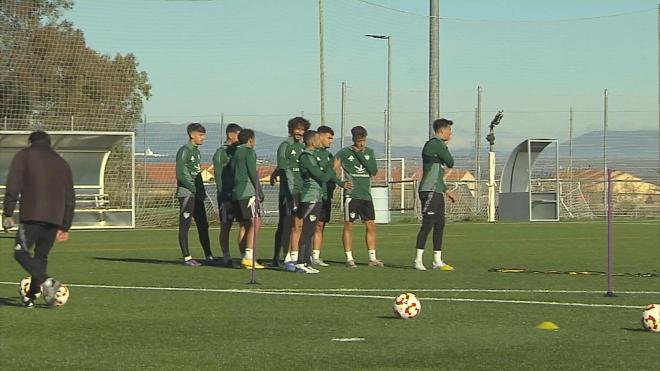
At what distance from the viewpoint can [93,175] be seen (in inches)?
1366

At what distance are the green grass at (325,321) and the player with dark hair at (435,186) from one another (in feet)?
1.76

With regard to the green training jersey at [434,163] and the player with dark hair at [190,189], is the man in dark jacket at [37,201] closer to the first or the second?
the player with dark hair at [190,189]

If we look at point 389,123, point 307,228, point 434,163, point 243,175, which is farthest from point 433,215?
point 389,123

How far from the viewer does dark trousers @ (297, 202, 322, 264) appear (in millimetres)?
17719

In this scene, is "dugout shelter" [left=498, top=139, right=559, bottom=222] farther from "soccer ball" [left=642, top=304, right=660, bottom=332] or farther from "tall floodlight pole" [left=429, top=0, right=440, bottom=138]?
"soccer ball" [left=642, top=304, right=660, bottom=332]

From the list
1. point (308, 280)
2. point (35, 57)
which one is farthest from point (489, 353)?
point (35, 57)

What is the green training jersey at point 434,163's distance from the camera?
729 inches

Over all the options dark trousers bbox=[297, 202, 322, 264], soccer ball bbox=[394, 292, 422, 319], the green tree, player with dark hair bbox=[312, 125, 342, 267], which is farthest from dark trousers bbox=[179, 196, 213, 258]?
the green tree

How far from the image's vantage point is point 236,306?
12.7 m

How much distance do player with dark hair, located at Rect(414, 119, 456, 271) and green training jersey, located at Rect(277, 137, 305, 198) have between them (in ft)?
5.64

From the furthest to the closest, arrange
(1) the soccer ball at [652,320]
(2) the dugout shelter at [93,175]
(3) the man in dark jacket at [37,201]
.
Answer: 1. (2) the dugout shelter at [93,175]
2. (3) the man in dark jacket at [37,201]
3. (1) the soccer ball at [652,320]

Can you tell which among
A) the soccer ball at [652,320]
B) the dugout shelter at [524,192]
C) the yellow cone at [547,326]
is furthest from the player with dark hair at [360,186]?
the dugout shelter at [524,192]

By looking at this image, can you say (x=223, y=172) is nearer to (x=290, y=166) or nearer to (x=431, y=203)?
(x=290, y=166)

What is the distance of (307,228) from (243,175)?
136 cm
